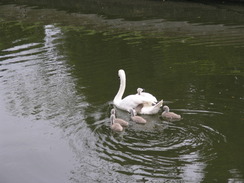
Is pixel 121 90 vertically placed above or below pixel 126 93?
above

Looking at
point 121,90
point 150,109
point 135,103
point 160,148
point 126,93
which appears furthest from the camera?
point 126,93

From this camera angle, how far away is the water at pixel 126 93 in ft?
25.5

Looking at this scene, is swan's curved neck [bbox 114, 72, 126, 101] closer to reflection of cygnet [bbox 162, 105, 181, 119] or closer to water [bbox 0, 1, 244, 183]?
water [bbox 0, 1, 244, 183]

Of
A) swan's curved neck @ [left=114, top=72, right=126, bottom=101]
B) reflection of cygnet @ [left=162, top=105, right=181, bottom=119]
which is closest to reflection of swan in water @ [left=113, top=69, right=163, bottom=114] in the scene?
swan's curved neck @ [left=114, top=72, right=126, bottom=101]

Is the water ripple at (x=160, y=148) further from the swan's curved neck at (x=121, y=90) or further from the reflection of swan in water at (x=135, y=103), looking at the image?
the swan's curved neck at (x=121, y=90)

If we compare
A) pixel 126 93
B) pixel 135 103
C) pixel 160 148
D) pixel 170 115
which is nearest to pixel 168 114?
pixel 170 115

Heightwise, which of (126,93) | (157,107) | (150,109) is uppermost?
(157,107)

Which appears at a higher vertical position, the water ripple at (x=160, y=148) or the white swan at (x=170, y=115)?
the white swan at (x=170, y=115)

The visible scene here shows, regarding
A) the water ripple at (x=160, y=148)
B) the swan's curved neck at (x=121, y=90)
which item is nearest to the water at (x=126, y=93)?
the water ripple at (x=160, y=148)

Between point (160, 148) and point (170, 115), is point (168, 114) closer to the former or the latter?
point (170, 115)

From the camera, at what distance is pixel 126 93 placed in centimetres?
1197

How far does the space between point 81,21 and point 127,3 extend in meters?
4.88

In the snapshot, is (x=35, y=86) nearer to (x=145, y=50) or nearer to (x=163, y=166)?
(x=145, y=50)

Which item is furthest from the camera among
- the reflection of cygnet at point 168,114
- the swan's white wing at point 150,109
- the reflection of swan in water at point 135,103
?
the reflection of swan in water at point 135,103
